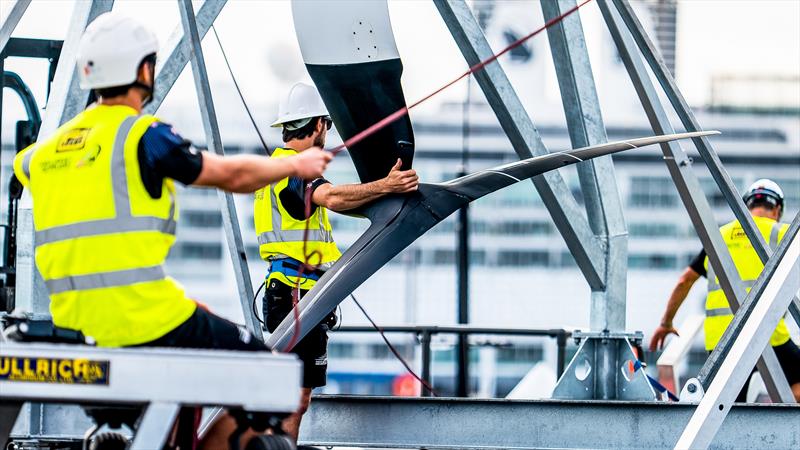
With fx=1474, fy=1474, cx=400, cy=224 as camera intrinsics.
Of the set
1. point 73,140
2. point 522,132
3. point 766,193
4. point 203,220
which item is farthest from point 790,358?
point 203,220

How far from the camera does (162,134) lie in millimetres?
5340

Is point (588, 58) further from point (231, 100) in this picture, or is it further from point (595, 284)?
point (231, 100)

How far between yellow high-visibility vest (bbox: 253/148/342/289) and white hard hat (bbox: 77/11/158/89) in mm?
2608

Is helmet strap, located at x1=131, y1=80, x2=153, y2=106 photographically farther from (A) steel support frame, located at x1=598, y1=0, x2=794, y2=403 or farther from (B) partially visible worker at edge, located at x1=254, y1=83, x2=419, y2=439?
(A) steel support frame, located at x1=598, y1=0, x2=794, y2=403

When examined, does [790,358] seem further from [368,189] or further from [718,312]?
[368,189]

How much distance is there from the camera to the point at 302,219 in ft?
26.9

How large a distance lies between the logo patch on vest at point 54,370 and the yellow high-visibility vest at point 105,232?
360 millimetres

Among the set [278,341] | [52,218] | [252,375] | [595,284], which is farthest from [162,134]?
[595,284]

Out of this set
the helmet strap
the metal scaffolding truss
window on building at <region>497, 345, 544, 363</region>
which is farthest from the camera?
window on building at <region>497, 345, 544, 363</region>

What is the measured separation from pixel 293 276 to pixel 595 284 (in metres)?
2.34

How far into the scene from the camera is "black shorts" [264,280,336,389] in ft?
26.6

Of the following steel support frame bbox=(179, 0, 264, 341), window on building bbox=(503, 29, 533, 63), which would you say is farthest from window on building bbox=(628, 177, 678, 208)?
steel support frame bbox=(179, 0, 264, 341)

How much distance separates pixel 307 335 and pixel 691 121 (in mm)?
3079

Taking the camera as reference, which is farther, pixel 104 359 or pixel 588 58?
pixel 588 58
